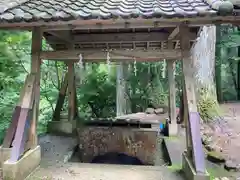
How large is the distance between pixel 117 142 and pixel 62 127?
237 centimetres

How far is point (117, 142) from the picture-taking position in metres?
5.71

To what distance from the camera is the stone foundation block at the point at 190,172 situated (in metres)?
3.49

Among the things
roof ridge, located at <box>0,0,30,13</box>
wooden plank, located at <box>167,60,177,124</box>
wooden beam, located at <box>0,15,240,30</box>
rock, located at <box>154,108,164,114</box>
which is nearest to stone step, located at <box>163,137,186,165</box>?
wooden plank, located at <box>167,60,177,124</box>

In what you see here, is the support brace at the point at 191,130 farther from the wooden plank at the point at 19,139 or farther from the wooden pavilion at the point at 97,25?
the wooden plank at the point at 19,139

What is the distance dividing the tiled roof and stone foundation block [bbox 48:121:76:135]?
13.9 ft

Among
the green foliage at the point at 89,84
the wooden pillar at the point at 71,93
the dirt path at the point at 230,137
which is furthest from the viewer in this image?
the wooden pillar at the point at 71,93

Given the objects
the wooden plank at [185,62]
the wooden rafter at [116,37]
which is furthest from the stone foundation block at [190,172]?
the wooden rafter at [116,37]

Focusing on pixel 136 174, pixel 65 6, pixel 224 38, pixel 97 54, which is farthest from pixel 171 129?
pixel 224 38

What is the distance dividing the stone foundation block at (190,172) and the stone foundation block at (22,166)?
2.49 metres

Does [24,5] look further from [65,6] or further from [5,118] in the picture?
[5,118]

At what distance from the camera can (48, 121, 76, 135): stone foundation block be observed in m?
7.39

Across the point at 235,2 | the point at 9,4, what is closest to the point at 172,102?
the point at 235,2

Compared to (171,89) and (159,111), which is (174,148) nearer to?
(171,89)

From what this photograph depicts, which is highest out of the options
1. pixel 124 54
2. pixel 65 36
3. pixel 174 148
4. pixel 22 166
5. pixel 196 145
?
pixel 65 36
